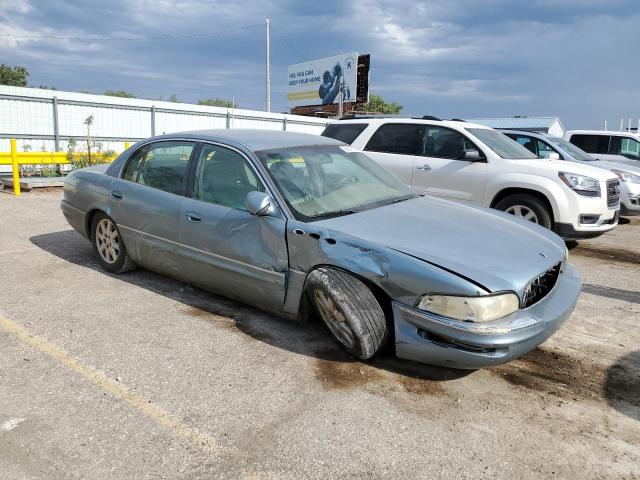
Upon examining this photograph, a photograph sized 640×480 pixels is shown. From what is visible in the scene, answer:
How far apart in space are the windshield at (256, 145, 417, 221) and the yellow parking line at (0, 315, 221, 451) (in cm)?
159

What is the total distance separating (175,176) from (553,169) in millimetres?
5022

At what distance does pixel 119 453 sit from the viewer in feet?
8.19

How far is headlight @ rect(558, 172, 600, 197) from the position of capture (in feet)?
22.2

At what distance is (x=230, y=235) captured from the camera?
3.97m

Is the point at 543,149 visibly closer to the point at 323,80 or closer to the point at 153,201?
the point at 153,201

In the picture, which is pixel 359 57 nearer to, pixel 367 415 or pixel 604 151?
pixel 604 151

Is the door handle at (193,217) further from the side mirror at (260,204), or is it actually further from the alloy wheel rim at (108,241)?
the alloy wheel rim at (108,241)

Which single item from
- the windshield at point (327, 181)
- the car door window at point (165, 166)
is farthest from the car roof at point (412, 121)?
the car door window at point (165, 166)

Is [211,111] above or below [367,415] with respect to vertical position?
above

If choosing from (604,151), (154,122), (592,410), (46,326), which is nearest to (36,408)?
(46,326)

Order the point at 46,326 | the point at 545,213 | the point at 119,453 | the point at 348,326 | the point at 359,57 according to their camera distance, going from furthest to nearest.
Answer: the point at 359,57 < the point at 545,213 < the point at 46,326 < the point at 348,326 < the point at 119,453

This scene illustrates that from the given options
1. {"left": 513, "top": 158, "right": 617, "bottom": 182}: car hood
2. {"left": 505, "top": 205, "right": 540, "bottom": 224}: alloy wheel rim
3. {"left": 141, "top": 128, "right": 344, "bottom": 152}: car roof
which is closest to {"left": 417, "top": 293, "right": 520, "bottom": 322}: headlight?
{"left": 141, "top": 128, "right": 344, "bottom": 152}: car roof

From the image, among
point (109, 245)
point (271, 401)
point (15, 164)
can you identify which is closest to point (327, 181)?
point (271, 401)

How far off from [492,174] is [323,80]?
112ft
